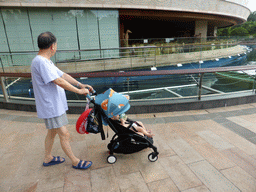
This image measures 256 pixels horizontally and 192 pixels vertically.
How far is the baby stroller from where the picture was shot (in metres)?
2.29

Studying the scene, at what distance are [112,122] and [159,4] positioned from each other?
1630 cm

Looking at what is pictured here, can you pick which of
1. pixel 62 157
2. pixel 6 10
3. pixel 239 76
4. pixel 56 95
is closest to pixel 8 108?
pixel 62 157

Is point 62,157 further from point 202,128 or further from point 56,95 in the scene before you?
point 202,128

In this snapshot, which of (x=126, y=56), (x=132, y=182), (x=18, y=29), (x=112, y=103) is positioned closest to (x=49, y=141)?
(x=112, y=103)

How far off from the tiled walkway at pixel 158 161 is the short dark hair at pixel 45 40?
1763 mm

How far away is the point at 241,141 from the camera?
3.05 m

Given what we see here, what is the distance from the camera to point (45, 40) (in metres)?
2.03

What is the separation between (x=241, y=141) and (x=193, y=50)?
38.0ft

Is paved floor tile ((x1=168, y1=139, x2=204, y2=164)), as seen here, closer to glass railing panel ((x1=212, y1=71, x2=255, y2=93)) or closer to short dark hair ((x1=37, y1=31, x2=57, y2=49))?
short dark hair ((x1=37, y1=31, x2=57, y2=49))

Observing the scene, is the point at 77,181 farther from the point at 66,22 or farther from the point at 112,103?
the point at 66,22

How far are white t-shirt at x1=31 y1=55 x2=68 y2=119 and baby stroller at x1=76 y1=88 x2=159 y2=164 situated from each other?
36 centimetres

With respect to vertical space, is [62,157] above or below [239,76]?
below

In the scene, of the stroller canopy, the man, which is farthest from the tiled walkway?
the stroller canopy

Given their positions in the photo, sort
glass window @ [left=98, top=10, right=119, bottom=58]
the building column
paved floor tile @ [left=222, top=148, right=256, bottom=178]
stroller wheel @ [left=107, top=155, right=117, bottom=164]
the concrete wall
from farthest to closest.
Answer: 1. the building column
2. glass window @ [left=98, top=10, right=119, bottom=58]
3. the concrete wall
4. stroller wheel @ [left=107, top=155, right=117, bottom=164]
5. paved floor tile @ [left=222, top=148, right=256, bottom=178]
